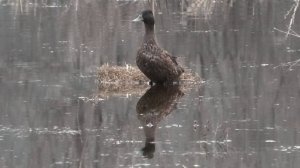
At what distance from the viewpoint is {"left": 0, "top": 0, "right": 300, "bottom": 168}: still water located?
28.2 ft

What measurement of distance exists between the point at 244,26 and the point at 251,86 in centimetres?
592

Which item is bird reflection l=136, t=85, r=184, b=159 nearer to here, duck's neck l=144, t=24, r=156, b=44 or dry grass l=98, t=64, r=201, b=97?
dry grass l=98, t=64, r=201, b=97

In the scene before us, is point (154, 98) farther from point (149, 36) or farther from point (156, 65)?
point (149, 36)

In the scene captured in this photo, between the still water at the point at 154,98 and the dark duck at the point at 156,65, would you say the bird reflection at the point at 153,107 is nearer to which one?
the still water at the point at 154,98

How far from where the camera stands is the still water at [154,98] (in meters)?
8.61

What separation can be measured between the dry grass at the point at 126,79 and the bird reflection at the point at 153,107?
24 centimetres

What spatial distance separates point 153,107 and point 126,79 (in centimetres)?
184

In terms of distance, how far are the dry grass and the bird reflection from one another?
0.80 feet

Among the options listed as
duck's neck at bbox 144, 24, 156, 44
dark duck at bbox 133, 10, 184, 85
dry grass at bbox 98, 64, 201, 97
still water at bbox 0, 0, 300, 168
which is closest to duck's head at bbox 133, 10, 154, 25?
duck's neck at bbox 144, 24, 156, 44

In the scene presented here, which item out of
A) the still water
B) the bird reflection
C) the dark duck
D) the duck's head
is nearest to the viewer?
the still water

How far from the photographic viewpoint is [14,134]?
31.0 ft

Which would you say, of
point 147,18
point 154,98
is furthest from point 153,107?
point 147,18

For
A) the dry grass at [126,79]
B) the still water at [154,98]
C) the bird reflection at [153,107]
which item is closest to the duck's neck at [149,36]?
the dry grass at [126,79]

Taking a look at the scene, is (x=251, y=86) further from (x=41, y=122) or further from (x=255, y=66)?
(x=41, y=122)
